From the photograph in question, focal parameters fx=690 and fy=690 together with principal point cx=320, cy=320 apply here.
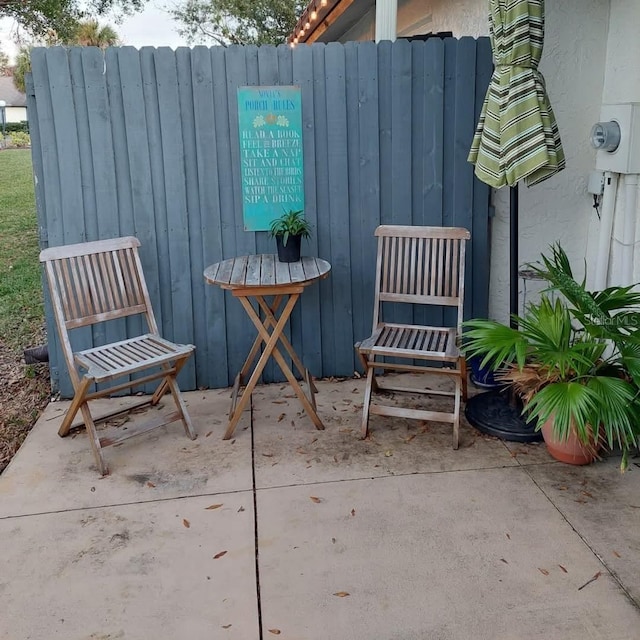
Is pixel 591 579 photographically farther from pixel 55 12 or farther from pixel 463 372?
pixel 55 12

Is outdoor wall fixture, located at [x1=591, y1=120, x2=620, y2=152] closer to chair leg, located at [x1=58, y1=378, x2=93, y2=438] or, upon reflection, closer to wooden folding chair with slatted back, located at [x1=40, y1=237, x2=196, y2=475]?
wooden folding chair with slatted back, located at [x1=40, y1=237, x2=196, y2=475]

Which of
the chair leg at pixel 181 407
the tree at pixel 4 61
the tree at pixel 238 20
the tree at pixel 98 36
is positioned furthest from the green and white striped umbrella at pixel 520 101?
the tree at pixel 4 61

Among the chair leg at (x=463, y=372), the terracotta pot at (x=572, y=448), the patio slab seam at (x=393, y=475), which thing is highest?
the chair leg at (x=463, y=372)

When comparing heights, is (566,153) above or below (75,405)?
above

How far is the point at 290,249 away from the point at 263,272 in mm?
275

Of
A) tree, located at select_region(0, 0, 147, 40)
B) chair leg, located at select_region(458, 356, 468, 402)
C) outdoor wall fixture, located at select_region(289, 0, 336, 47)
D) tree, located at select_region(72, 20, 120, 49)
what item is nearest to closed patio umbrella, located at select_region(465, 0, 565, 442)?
chair leg, located at select_region(458, 356, 468, 402)

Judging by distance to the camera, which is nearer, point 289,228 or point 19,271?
point 289,228

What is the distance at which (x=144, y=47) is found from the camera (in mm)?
3904

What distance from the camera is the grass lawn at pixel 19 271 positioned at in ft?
18.4

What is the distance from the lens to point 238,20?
20.2m

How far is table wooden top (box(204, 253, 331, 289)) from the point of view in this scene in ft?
11.6

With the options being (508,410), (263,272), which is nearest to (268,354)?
(263,272)

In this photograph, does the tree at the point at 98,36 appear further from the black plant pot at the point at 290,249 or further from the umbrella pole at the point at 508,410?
the umbrella pole at the point at 508,410

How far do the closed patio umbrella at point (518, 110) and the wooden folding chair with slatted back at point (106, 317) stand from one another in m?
1.87
